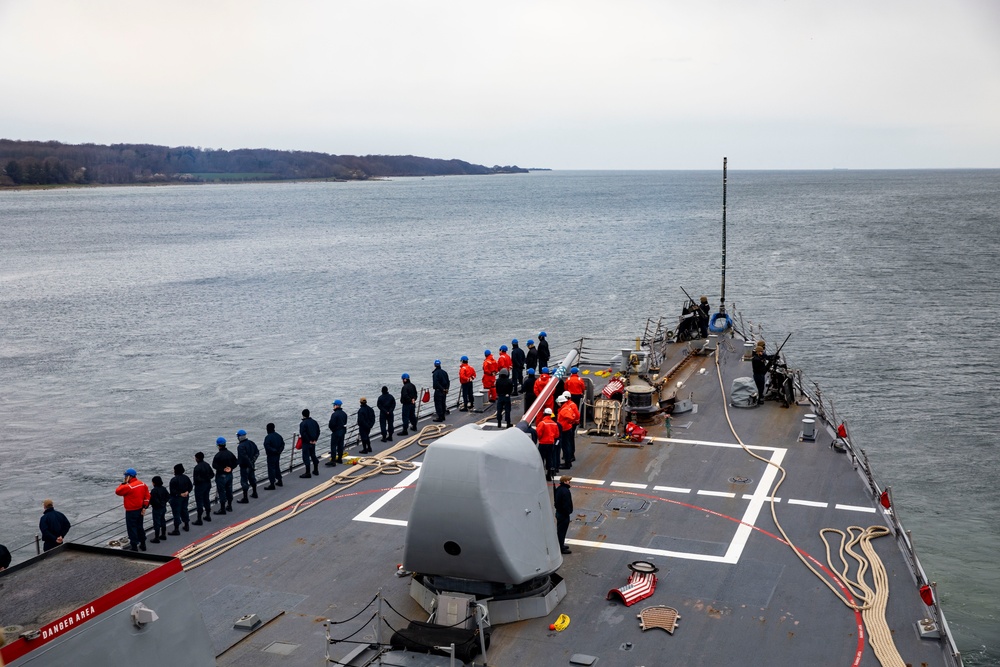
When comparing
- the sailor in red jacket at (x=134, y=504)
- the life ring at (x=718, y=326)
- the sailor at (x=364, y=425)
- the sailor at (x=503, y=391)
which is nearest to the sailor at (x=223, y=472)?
the sailor in red jacket at (x=134, y=504)

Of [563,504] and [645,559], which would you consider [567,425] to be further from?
[645,559]

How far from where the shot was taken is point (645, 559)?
12.4 metres

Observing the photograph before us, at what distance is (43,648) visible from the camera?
661 cm

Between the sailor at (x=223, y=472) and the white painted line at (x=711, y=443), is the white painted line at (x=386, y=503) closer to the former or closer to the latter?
the sailor at (x=223, y=472)

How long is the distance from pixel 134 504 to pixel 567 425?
701 centimetres

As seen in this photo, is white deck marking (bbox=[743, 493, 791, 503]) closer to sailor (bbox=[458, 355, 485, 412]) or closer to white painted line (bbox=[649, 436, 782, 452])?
white painted line (bbox=[649, 436, 782, 452])

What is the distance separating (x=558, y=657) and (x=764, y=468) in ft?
23.7

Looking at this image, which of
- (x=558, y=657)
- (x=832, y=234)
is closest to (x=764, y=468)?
(x=558, y=657)

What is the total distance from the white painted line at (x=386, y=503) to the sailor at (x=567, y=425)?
2.68m

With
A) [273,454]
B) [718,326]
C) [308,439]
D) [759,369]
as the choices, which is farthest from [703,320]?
[273,454]

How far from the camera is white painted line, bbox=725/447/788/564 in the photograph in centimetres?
1257

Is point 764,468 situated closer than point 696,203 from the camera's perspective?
Yes

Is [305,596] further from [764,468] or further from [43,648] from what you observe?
[764,468]

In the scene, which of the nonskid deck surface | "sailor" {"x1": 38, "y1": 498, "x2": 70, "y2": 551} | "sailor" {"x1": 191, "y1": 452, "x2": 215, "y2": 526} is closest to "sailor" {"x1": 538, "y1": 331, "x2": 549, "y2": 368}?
the nonskid deck surface
